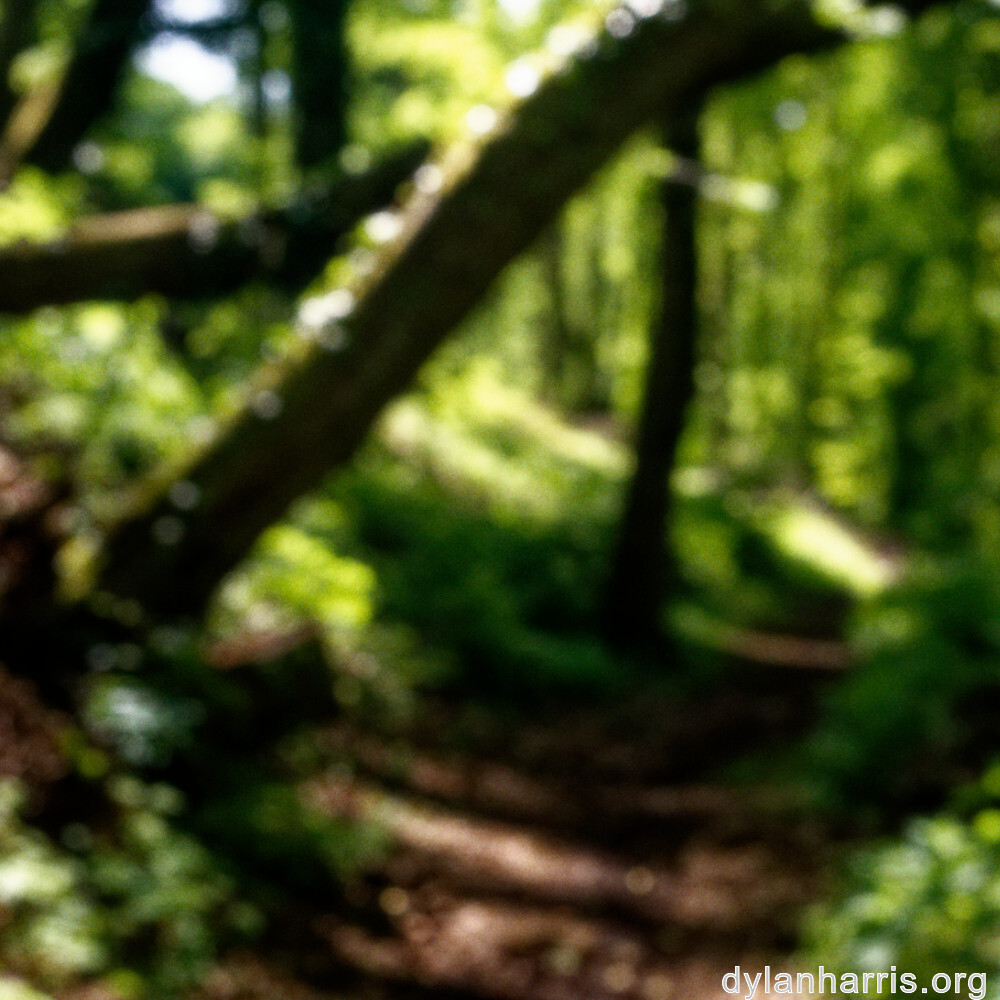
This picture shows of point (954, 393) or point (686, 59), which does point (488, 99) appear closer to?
point (686, 59)

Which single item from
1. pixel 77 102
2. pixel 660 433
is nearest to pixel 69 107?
pixel 77 102

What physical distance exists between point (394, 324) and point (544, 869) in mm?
3293

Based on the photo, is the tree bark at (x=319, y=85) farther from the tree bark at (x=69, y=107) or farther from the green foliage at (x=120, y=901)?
the green foliage at (x=120, y=901)

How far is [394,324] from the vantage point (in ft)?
15.1

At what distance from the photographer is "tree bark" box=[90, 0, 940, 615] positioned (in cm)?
458

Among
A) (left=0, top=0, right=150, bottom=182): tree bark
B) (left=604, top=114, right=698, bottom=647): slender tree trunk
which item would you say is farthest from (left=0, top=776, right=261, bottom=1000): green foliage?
(left=604, top=114, right=698, bottom=647): slender tree trunk

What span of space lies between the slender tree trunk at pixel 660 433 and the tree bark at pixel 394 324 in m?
5.95

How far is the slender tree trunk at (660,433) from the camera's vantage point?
1073 cm

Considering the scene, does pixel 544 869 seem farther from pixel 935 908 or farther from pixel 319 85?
pixel 319 85

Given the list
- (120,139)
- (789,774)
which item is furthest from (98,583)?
(120,139)

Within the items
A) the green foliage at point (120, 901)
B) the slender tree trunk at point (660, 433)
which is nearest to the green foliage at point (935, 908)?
the green foliage at point (120, 901)

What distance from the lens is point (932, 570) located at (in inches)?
398

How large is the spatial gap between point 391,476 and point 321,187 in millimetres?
6209

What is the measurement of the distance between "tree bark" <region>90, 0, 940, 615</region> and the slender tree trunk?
234 inches
